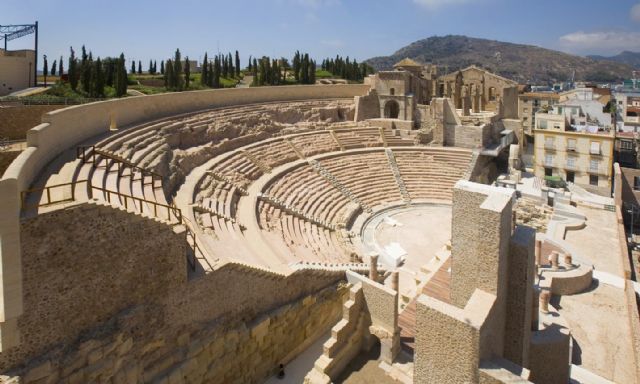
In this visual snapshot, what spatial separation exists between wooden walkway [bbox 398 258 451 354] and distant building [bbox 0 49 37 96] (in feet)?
79.5

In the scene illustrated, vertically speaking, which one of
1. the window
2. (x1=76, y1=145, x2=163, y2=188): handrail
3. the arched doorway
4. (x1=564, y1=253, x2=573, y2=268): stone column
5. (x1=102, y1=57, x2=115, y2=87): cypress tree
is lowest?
(x1=564, y1=253, x2=573, y2=268): stone column

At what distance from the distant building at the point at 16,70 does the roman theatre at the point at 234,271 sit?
9.35 metres

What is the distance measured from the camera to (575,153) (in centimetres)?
2967

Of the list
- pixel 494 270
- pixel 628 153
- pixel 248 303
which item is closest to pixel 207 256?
pixel 248 303

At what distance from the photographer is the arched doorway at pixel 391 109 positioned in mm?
32491

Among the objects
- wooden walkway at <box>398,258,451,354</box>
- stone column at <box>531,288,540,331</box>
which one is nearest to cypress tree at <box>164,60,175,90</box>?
wooden walkway at <box>398,258,451,354</box>

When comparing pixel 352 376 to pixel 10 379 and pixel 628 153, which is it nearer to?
pixel 10 379

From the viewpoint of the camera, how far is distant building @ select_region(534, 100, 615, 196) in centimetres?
2875

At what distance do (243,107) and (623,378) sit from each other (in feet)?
76.9

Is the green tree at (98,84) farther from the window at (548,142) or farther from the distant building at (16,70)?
the window at (548,142)

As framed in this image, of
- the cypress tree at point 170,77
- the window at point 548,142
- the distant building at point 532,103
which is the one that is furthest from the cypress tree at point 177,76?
the distant building at point 532,103

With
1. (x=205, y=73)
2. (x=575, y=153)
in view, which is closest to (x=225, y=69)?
(x=205, y=73)

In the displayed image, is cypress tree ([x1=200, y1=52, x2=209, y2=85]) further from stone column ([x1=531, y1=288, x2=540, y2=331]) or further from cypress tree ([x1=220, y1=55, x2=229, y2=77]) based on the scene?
stone column ([x1=531, y1=288, x2=540, y2=331])

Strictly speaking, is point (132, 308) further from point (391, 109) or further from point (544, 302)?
point (391, 109)
